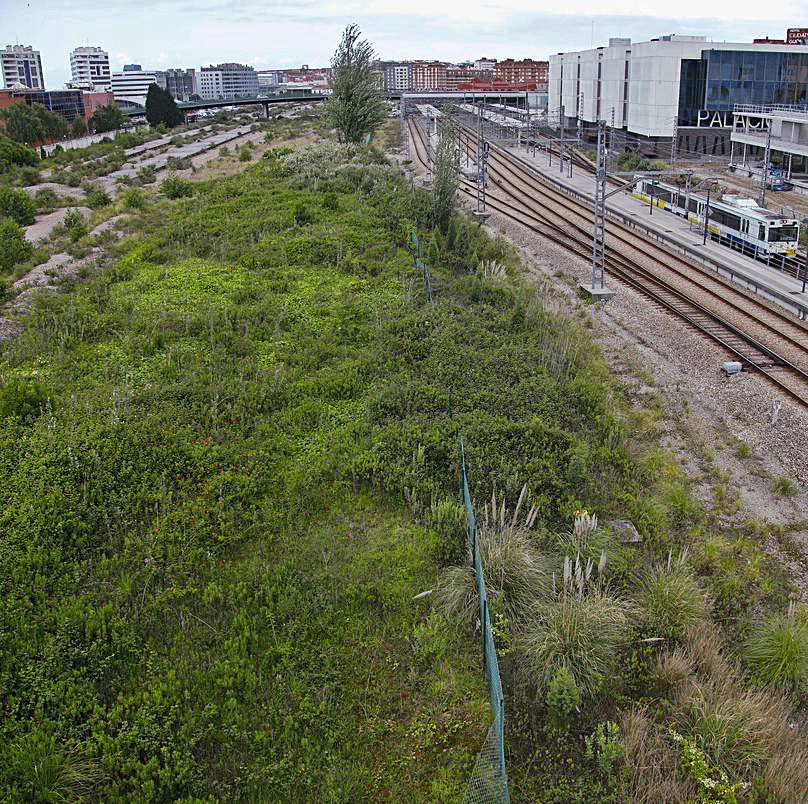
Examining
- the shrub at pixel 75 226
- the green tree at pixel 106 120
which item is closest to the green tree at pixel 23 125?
the green tree at pixel 106 120

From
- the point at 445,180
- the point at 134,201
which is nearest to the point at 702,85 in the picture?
the point at 445,180

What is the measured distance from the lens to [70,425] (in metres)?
12.3

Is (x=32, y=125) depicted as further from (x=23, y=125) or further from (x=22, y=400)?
(x=22, y=400)

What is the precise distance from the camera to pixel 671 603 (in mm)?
9102

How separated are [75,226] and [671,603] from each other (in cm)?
2740

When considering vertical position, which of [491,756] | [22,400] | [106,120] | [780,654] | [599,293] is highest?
[106,120]

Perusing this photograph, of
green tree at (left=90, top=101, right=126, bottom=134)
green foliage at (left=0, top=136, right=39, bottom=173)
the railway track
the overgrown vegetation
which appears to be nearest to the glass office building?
the railway track

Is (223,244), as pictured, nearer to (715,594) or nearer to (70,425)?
(70,425)

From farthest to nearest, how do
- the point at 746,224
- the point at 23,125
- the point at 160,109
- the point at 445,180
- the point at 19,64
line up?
the point at 19,64 < the point at 160,109 < the point at 23,125 < the point at 746,224 < the point at 445,180

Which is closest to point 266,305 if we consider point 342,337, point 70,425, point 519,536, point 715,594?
point 342,337

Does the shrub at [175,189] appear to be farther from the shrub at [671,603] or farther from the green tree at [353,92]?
the shrub at [671,603]

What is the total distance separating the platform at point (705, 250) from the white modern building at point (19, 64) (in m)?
181

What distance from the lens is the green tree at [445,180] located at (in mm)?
27272

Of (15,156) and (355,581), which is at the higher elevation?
(15,156)
